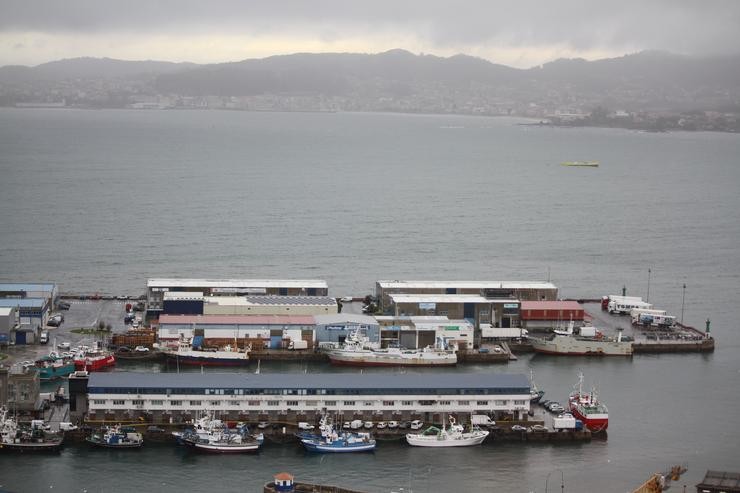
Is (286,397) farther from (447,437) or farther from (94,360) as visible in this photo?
(94,360)

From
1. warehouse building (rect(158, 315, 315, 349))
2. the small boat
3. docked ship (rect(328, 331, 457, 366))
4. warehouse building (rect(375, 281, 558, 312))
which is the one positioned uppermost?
the small boat

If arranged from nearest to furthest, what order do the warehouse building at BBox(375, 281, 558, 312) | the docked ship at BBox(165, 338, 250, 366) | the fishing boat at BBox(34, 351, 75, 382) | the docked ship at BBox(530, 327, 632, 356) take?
the fishing boat at BBox(34, 351, 75, 382)
the docked ship at BBox(165, 338, 250, 366)
the docked ship at BBox(530, 327, 632, 356)
the warehouse building at BBox(375, 281, 558, 312)

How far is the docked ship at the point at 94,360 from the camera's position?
62.4 ft

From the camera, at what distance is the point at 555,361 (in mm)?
21344

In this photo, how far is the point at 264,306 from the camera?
22.5 metres

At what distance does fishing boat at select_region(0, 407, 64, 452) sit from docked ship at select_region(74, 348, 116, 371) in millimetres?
3175

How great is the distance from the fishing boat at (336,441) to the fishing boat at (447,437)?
648 mm

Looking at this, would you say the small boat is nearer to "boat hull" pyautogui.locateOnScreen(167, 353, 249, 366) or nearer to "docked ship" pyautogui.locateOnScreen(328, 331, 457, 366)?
"docked ship" pyautogui.locateOnScreen(328, 331, 457, 366)

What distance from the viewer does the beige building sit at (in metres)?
22.5

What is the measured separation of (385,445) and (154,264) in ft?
48.4

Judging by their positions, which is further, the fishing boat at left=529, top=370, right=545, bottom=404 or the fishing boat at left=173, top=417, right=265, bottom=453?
the fishing boat at left=529, top=370, right=545, bottom=404

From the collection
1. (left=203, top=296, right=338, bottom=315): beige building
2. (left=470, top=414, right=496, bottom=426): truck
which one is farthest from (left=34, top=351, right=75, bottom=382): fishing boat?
(left=470, top=414, right=496, bottom=426): truck

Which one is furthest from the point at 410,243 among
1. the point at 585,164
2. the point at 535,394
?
the point at 585,164

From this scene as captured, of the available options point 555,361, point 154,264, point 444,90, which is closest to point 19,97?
point 444,90
